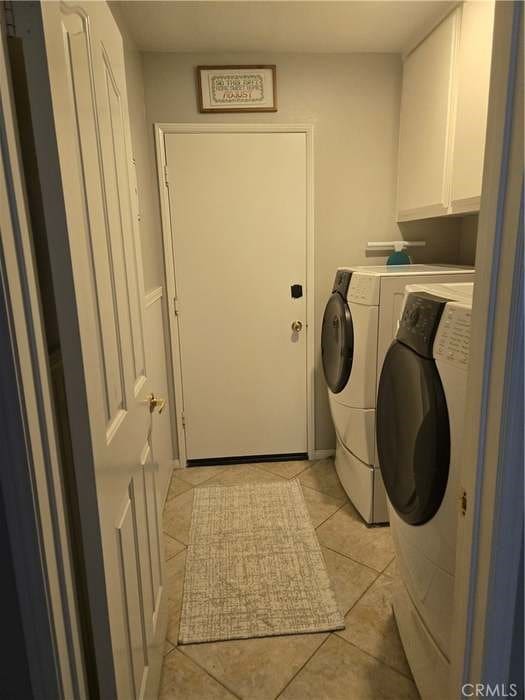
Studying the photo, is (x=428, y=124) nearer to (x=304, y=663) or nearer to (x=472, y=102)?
(x=472, y=102)

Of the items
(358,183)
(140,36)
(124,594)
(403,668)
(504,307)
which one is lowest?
(403,668)

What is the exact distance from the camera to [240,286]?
265 cm

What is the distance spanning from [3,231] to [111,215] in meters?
0.45

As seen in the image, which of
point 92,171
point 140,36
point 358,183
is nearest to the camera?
point 92,171

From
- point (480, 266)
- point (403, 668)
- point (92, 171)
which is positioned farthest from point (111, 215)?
point (403, 668)

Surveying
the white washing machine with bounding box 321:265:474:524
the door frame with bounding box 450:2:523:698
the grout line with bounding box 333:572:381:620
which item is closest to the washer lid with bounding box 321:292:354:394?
the white washing machine with bounding box 321:265:474:524

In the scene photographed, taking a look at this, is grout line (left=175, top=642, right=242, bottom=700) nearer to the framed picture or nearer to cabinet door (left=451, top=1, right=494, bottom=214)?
cabinet door (left=451, top=1, right=494, bottom=214)

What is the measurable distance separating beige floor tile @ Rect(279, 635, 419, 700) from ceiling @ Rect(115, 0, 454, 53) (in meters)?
2.57

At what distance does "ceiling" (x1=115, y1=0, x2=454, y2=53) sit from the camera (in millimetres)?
1939

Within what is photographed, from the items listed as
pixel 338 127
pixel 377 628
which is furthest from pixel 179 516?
pixel 338 127

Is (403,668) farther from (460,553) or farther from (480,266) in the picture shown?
Answer: (480,266)

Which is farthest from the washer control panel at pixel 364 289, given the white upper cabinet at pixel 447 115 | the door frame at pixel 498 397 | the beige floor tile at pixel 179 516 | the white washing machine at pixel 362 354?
the beige floor tile at pixel 179 516

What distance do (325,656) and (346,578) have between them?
0.38 meters

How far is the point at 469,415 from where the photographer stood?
71 centimetres
